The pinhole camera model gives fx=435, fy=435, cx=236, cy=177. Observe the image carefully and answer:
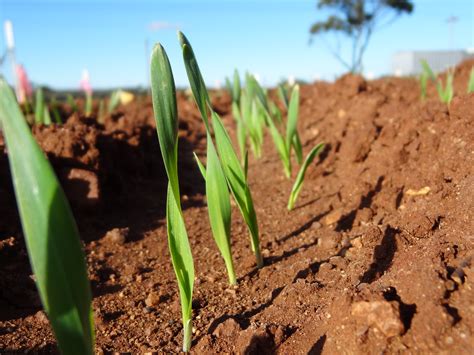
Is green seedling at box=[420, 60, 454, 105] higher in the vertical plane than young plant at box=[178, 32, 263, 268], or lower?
higher

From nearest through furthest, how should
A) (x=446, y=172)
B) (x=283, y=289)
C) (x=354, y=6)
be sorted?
(x=283, y=289) < (x=446, y=172) < (x=354, y=6)

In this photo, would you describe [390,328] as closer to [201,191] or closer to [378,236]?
[378,236]

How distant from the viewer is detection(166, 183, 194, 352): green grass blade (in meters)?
0.93

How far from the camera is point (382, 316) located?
764 mm

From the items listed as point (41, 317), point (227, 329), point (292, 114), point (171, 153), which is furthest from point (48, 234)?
point (292, 114)

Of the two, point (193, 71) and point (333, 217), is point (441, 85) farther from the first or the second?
point (193, 71)

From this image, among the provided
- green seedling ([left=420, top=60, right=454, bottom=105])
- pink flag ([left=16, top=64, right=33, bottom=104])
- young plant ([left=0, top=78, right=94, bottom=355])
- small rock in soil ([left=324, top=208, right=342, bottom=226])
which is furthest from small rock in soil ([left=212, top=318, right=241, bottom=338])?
pink flag ([left=16, top=64, right=33, bottom=104])

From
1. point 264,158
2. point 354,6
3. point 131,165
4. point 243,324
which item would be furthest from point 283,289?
point 354,6

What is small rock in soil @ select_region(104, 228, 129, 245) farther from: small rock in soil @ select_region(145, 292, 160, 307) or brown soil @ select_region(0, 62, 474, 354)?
small rock in soil @ select_region(145, 292, 160, 307)

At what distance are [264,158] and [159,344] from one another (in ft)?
7.90

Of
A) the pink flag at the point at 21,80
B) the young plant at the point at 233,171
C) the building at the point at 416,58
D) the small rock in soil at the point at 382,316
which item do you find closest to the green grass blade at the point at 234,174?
the young plant at the point at 233,171

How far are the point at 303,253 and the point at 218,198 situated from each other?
45 cm

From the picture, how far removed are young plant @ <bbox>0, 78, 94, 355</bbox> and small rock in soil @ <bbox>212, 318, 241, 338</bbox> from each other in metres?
0.35

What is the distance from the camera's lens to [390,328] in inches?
29.6
